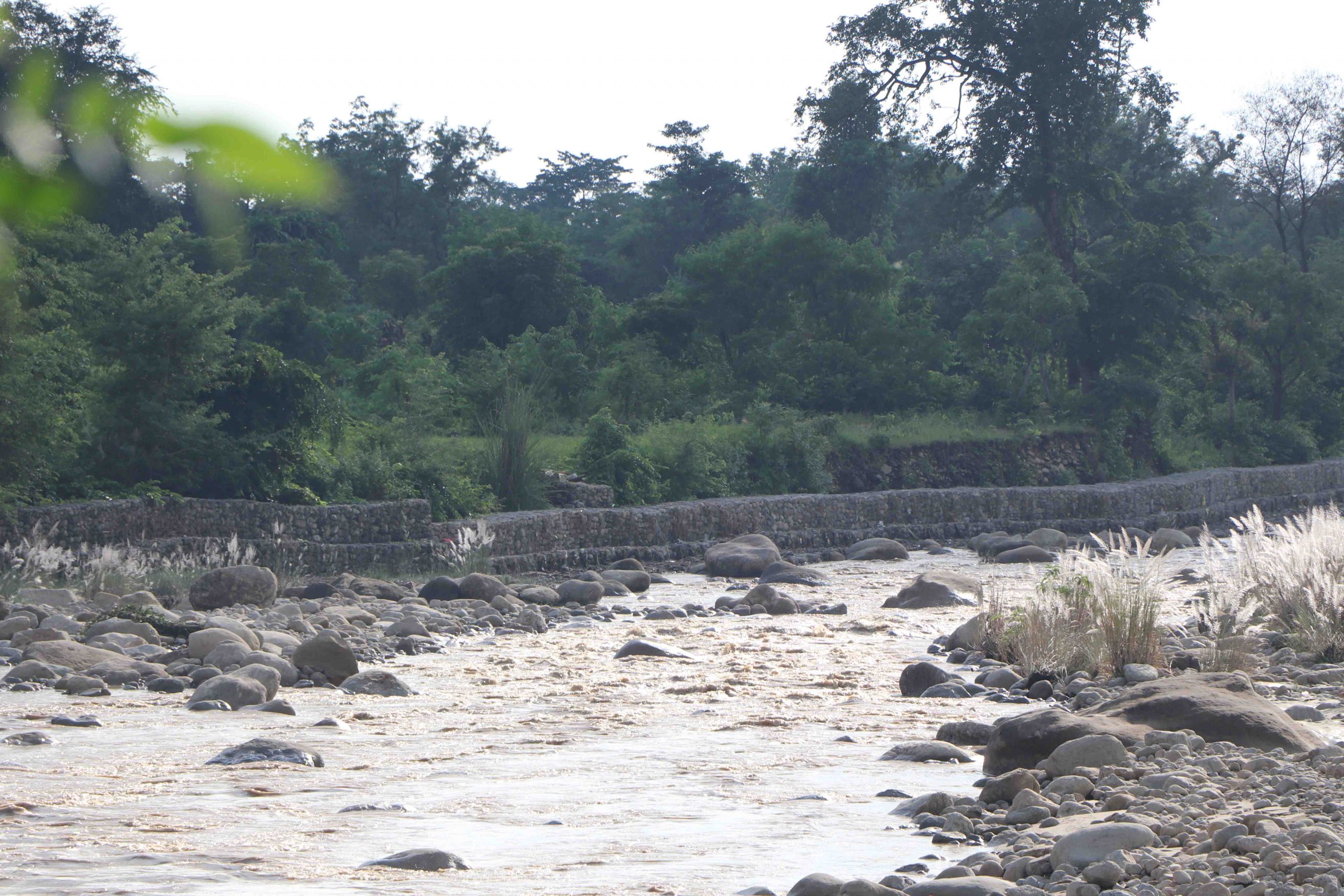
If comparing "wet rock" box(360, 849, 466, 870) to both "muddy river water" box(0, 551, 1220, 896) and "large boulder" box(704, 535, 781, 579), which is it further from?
"large boulder" box(704, 535, 781, 579)

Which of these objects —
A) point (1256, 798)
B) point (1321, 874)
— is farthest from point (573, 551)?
point (1321, 874)

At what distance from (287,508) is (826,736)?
380 inches

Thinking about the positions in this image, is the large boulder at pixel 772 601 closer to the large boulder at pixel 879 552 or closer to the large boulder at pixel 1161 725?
the large boulder at pixel 879 552

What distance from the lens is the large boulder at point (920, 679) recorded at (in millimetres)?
9602

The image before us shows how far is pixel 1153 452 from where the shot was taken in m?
34.1

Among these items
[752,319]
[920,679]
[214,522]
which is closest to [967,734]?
[920,679]

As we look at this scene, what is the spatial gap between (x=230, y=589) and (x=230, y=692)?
16.5ft

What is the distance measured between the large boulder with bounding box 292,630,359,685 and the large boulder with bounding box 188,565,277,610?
374 cm

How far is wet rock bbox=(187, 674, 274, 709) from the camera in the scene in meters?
8.66

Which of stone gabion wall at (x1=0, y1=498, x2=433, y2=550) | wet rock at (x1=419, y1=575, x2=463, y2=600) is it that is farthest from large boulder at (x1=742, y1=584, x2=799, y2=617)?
stone gabion wall at (x1=0, y1=498, x2=433, y2=550)

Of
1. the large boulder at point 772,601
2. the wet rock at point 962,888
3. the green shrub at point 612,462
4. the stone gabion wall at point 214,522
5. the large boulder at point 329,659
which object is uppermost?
the green shrub at point 612,462

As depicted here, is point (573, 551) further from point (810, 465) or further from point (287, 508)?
point (810, 465)

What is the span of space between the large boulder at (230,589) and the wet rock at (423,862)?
9.09 metres

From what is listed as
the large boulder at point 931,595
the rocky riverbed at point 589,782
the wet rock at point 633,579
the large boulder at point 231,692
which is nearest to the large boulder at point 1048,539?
the large boulder at point 931,595
